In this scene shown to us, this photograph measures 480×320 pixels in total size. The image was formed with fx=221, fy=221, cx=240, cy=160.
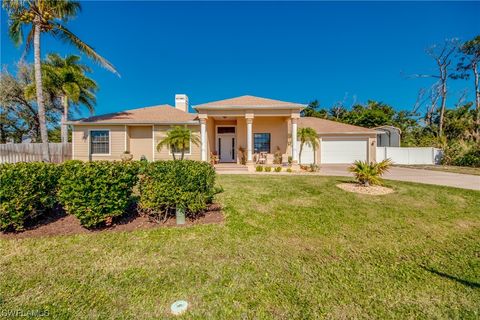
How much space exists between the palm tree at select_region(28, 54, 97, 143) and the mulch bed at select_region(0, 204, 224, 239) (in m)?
15.0

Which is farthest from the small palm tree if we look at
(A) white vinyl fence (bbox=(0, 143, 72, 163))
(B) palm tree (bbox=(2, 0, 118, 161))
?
(A) white vinyl fence (bbox=(0, 143, 72, 163))

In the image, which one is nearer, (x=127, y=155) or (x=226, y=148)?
(x=127, y=155)

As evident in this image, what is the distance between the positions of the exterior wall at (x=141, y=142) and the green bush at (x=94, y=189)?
36.0ft

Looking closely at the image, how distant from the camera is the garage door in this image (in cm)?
1705

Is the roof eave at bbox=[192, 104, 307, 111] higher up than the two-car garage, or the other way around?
the roof eave at bbox=[192, 104, 307, 111]

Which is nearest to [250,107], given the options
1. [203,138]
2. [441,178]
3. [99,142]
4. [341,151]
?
[203,138]

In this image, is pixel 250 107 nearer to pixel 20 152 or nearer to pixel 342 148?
pixel 342 148

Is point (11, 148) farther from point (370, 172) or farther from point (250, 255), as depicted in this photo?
point (370, 172)

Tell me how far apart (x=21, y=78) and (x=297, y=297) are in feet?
98.1

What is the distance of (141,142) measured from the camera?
15.0 metres

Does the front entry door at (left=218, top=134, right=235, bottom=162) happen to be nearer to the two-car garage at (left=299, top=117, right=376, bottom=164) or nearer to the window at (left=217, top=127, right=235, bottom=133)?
the window at (left=217, top=127, right=235, bottom=133)

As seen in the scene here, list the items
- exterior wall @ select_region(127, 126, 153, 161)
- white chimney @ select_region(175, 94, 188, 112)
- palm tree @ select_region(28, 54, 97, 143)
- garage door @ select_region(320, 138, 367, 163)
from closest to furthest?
1. exterior wall @ select_region(127, 126, 153, 161)
2. palm tree @ select_region(28, 54, 97, 143)
3. garage door @ select_region(320, 138, 367, 163)
4. white chimney @ select_region(175, 94, 188, 112)

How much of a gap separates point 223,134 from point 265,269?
13.5 meters

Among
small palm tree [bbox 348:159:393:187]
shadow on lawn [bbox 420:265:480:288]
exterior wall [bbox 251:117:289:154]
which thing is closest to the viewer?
shadow on lawn [bbox 420:265:480:288]
